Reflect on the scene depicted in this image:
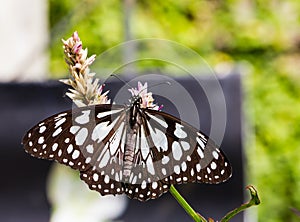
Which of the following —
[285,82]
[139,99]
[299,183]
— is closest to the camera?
[139,99]

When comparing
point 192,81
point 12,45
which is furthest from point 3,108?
point 12,45

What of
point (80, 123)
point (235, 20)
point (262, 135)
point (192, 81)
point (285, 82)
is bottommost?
point (80, 123)

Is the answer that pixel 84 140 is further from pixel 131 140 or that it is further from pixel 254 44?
pixel 254 44

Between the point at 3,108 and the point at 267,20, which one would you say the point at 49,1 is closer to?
the point at 267,20

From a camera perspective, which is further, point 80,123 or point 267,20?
point 267,20

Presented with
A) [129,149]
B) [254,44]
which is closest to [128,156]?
[129,149]

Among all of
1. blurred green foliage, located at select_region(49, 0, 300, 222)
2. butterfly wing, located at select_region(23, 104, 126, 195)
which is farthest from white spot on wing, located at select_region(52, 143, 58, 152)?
blurred green foliage, located at select_region(49, 0, 300, 222)
